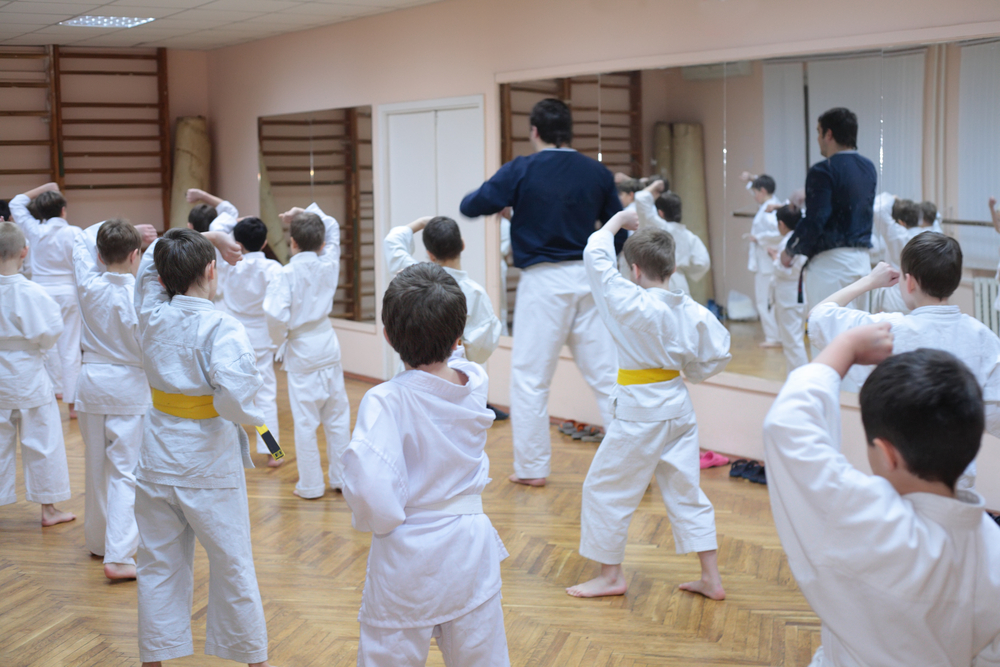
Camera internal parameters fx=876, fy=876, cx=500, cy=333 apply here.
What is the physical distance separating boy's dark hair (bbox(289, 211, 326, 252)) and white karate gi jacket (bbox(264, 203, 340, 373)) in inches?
1.7

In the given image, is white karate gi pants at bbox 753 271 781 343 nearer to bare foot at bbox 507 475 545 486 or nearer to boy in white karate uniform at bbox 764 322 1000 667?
bare foot at bbox 507 475 545 486

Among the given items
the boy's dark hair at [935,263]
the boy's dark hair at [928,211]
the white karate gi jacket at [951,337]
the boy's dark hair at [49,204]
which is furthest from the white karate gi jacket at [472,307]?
the boy's dark hair at [49,204]

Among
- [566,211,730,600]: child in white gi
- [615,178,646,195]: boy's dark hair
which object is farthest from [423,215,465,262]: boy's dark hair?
[615,178,646,195]: boy's dark hair

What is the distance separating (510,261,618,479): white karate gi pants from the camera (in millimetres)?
4027

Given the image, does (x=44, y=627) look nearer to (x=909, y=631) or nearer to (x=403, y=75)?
(x=909, y=631)

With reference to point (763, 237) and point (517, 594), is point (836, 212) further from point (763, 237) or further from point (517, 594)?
point (517, 594)

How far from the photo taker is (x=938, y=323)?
2217mm

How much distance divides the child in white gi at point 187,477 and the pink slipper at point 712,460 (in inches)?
106

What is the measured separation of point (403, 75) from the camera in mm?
6289

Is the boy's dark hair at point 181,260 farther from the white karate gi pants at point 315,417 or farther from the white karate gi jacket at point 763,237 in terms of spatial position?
the white karate gi jacket at point 763,237

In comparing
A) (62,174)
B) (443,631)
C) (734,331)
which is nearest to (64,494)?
(443,631)

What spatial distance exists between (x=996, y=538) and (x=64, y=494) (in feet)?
11.8

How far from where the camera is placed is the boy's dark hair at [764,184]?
4328 mm

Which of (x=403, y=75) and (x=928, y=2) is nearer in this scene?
(x=928, y=2)
